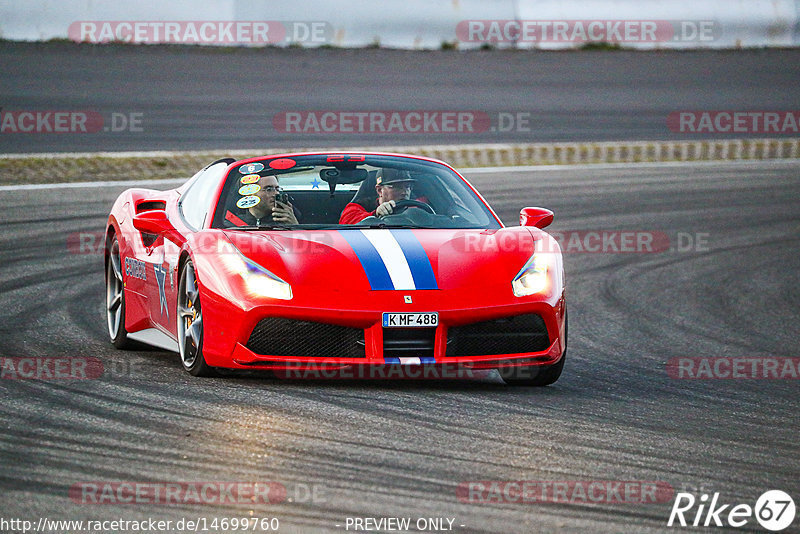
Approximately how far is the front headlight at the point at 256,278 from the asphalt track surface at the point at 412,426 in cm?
42

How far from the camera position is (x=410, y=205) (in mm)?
7336

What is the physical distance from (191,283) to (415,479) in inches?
93.2

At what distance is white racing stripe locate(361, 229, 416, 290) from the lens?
20.5ft

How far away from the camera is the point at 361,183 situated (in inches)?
299

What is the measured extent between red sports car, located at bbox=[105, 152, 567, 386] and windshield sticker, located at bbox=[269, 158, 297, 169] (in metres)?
0.01

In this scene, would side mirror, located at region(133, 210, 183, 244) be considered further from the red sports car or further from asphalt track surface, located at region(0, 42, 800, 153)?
asphalt track surface, located at region(0, 42, 800, 153)

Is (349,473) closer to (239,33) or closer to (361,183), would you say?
(361,183)

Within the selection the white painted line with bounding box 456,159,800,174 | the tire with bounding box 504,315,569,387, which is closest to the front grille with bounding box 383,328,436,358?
the tire with bounding box 504,315,569,387

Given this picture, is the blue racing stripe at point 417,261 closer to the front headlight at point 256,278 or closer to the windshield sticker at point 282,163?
the front headlight at point 256,278

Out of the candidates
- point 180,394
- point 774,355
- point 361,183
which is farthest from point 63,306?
point 774,355

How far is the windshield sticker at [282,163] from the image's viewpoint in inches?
293
